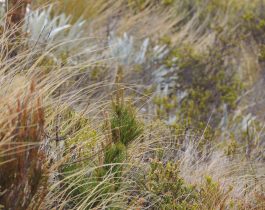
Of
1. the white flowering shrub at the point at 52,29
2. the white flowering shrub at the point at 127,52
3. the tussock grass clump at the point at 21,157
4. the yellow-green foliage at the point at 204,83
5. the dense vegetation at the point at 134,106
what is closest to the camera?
the tussock grass clump at the point at 21,157

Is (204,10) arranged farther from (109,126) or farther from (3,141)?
(3,141)

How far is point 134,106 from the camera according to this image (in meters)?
4.67

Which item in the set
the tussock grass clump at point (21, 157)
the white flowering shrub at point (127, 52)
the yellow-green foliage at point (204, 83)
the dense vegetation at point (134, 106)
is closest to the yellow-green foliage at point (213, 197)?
the dense vegetation at point (134, 106)

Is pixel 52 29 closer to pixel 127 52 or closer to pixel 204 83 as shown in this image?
pixel 127 52

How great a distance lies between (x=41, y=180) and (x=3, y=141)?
24cm

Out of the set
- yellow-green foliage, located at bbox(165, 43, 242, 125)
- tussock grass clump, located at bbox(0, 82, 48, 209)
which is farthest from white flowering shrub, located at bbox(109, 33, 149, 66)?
tussock grass clump, located at bbox(0, 82, 48, 209)

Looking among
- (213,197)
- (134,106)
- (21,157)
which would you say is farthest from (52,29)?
(21,157)

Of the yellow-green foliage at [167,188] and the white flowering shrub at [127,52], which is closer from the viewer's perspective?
the yellow-green foliage at [167,188]

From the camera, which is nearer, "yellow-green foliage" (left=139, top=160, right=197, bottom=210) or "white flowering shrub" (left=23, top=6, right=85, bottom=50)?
"yellow-green foliage" (left=139, top=160, right=197, bottom=210)

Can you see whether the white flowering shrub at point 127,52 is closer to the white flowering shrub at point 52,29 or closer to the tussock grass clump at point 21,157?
the white flowering shrub at point 52,29

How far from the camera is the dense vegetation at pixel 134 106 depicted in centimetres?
317

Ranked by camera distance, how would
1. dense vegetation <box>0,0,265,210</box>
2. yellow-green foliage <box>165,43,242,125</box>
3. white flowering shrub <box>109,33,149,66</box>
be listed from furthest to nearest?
white flowering shrub <box>109,33,149,66</box> < yellow-green foliage <box>165,43,242,125</box> < dense vegetation <box>0,0,265,210</box>

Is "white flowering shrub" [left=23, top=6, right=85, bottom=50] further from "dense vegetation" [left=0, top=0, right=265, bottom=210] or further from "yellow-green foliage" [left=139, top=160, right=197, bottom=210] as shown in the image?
"yellow-green foliage" [left=139, top=160, right=197, bottom=210]

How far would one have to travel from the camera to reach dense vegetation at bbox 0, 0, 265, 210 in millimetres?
3170
